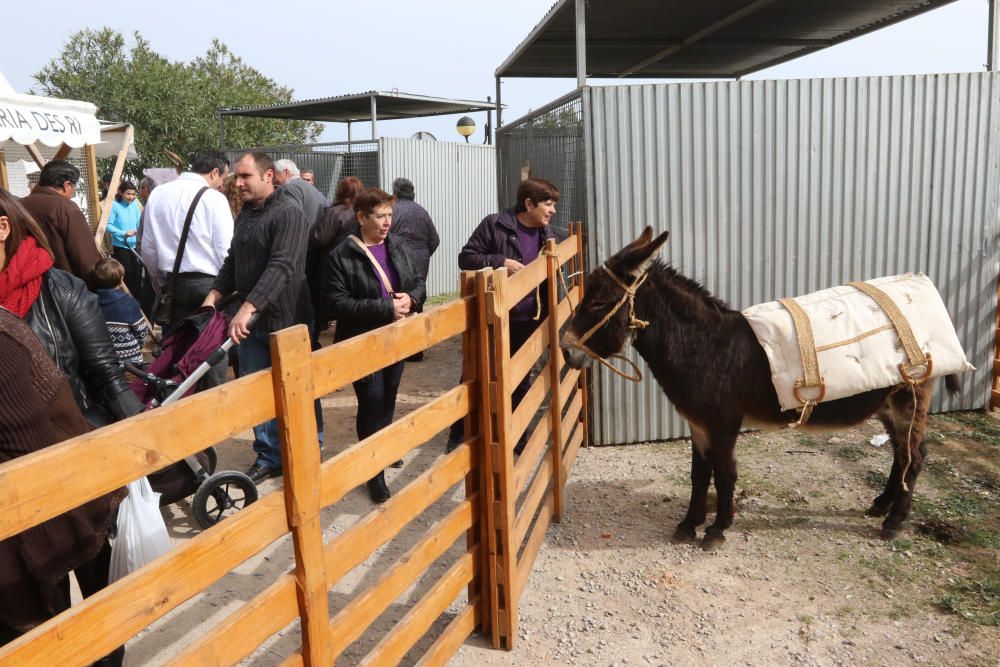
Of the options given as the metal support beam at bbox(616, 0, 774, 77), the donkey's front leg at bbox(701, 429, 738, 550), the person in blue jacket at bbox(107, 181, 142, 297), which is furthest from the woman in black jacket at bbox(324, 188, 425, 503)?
the person in blue jacket at bbox(107, 181, 142, 297)

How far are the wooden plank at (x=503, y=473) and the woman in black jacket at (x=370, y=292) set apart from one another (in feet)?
5.31

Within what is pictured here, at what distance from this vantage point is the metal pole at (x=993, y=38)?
6.11 meters

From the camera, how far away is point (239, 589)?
4.21 m

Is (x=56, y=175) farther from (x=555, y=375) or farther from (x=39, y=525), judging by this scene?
(x=39, y=525)

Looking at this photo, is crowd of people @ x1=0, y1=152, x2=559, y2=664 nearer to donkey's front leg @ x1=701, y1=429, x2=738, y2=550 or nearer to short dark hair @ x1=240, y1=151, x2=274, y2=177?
short dark hair @ x1=240, y1=151, x2=274, y2=177

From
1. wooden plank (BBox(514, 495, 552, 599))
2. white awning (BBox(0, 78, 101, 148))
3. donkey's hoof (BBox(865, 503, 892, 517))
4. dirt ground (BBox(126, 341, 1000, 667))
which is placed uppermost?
white awning (BBox(0, 78, 101, 148))

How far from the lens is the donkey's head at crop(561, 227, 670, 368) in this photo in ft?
14.2

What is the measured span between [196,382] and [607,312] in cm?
230

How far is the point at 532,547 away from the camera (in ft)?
13.9

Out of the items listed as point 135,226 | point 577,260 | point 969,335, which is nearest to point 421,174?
point 135,226

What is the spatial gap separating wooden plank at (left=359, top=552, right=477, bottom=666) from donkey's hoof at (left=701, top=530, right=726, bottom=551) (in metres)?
1.64

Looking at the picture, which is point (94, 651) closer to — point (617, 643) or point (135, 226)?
point (617, 643)

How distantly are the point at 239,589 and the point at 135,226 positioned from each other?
895cm

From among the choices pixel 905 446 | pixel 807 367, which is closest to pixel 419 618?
pixel 807 367
